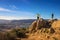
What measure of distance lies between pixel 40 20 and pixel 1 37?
22.2 m

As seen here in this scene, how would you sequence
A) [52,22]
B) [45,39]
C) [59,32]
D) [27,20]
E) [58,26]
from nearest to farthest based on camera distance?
[45,39]
[59,32]
[58,26]
[52,22]
[27,20]

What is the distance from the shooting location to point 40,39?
99.9 feet

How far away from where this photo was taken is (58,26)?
41.9 metres

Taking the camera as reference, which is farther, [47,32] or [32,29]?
[32,29]

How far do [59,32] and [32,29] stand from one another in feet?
31.1

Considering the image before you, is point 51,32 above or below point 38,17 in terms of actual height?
below

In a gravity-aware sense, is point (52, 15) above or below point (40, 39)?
above

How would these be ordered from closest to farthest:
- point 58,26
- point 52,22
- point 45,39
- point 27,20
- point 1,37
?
point 1,37 < point 45,39 < point 58,26 < point 52,22 < point 27,20

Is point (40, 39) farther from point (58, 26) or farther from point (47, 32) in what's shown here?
point (58, 26)

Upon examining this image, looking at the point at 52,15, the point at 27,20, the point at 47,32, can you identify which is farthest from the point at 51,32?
the point at 27,20

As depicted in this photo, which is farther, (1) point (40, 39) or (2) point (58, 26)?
(2) point (58, 26)

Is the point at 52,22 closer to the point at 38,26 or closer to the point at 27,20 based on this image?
the point at 38,26

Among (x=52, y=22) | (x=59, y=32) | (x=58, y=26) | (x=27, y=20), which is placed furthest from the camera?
(x=27, y=20)

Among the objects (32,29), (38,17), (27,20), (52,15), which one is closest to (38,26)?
(32,29)
